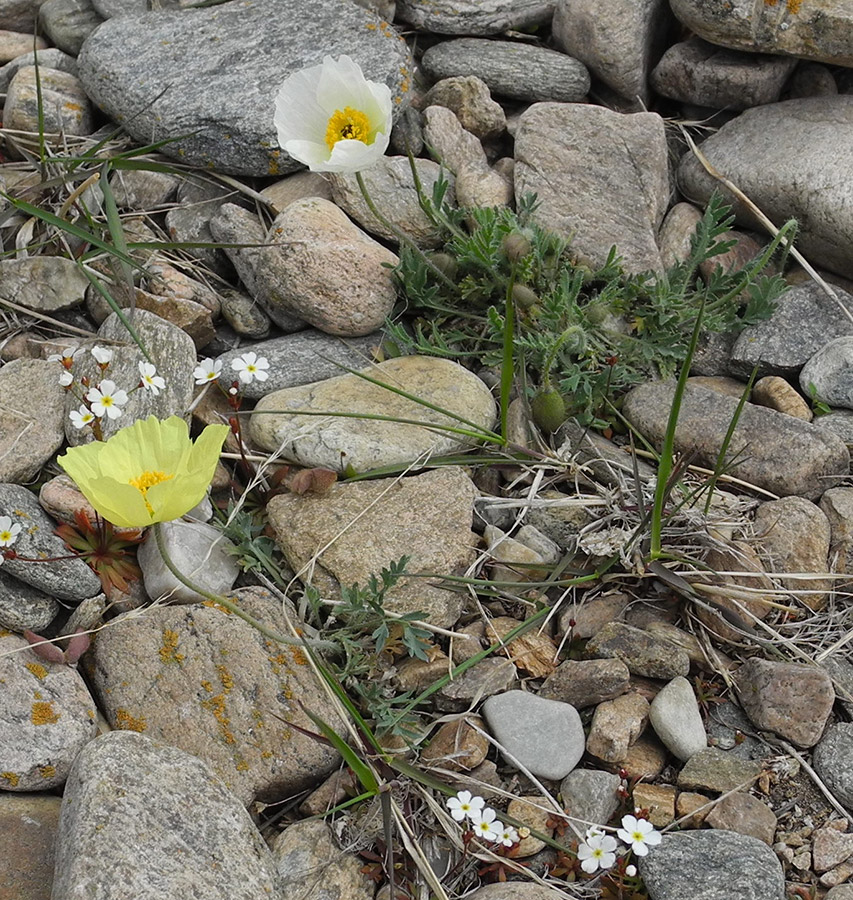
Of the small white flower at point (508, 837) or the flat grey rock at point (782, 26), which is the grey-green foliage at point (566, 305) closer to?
the flat grey rock at point (782, 26)

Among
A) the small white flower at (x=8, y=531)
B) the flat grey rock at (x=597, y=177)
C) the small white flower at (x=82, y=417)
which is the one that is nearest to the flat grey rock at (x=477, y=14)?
the flat grey rock at (x=597, y=177)

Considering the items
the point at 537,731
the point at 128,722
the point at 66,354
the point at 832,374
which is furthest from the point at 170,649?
the point at 832,374

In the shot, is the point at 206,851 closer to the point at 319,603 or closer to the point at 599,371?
the point at 319,603

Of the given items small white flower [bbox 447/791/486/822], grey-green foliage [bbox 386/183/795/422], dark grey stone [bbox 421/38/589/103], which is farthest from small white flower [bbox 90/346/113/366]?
dark grey stone [bbox 421/38/589/103]

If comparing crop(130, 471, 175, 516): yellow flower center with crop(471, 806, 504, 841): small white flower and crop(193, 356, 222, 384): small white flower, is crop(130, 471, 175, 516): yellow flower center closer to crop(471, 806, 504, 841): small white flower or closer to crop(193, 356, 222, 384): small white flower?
crop(193, 356, 222, 384): small white flower

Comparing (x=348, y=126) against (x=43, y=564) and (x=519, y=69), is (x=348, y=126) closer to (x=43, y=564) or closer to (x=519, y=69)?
(x=519, y=69)
